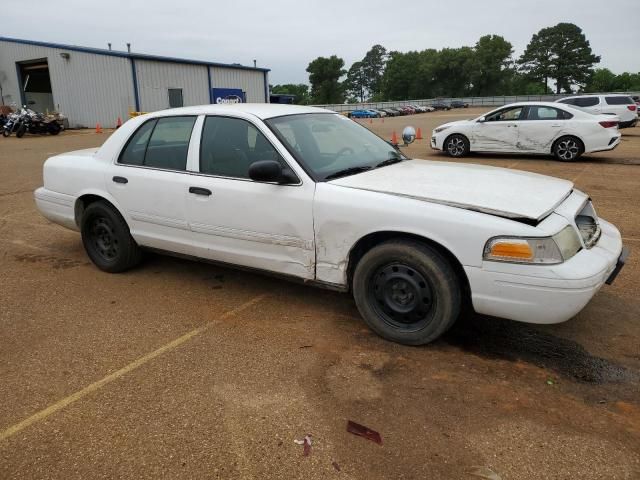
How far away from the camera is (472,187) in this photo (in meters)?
3.42

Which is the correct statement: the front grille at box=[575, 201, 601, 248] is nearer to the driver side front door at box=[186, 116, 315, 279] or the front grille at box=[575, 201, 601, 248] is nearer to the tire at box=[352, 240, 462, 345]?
the tire at box=[352, 240, 462, 345]

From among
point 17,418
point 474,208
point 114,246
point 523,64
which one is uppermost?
point 523,64

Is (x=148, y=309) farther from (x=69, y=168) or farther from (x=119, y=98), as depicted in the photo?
(x=119, y=98)

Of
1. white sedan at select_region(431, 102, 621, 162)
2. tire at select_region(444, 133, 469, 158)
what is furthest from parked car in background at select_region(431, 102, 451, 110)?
white sedan at select_region(431, 102, 621, 162)

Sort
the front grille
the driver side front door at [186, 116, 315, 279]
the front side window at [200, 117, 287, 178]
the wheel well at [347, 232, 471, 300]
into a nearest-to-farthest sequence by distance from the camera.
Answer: the wheel well at [347, 232, 471, 300], the front grille, the driver side front door at [186, 116, 315, 279], the front side window at [200, 117, 287, 178]

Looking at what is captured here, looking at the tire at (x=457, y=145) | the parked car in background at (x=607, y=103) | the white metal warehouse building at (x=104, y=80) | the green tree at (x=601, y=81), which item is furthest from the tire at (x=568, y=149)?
the green tree at (x=601, y=81)

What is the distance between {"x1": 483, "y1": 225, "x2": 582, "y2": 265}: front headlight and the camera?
287 cm

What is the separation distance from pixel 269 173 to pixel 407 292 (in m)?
1.22

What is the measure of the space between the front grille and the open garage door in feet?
117

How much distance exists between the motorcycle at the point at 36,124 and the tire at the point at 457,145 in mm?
20648

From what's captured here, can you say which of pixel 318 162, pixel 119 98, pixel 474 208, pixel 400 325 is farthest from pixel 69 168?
pixel 119 98

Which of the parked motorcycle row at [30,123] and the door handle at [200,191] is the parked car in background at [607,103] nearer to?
the door handle at [200,191]

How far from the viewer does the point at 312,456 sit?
2.39 metres

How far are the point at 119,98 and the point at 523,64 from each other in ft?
305
